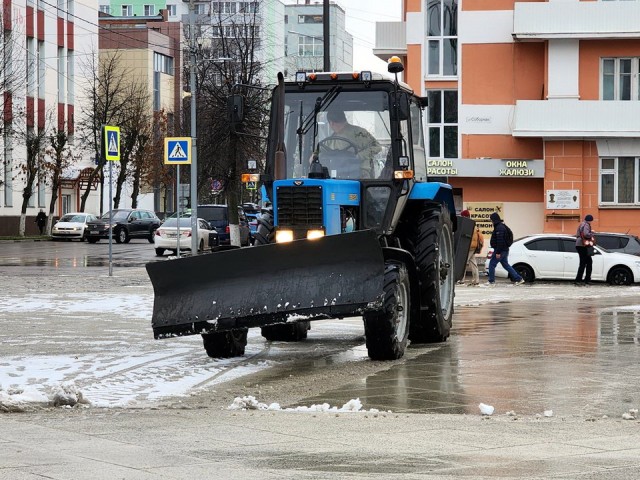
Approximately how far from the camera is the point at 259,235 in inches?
560

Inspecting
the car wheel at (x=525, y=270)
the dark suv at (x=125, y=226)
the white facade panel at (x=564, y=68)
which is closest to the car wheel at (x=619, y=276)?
the car wheel at (x=525, y=270)

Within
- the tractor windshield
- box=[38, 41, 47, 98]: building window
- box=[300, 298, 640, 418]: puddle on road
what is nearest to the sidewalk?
box=[300, 298, 640, 418]: puddle on road

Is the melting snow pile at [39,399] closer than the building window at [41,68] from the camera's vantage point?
Yes

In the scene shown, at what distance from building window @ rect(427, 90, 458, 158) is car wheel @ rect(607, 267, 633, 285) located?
12.0 metres

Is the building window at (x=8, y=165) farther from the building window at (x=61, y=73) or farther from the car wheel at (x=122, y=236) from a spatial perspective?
the building window at (x=61, y=73)

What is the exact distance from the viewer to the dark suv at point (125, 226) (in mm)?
59000

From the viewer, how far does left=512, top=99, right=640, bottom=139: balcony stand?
41938mm

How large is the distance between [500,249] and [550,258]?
2.37 metres

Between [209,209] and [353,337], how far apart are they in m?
35.2

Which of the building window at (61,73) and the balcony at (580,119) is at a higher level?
the building window at (61,73)

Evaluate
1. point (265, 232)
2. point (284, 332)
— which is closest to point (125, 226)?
point (284, 332)

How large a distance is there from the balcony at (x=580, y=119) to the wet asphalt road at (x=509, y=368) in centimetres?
2049

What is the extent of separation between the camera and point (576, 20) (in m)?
42.1

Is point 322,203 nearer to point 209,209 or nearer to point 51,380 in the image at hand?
point 51,380
